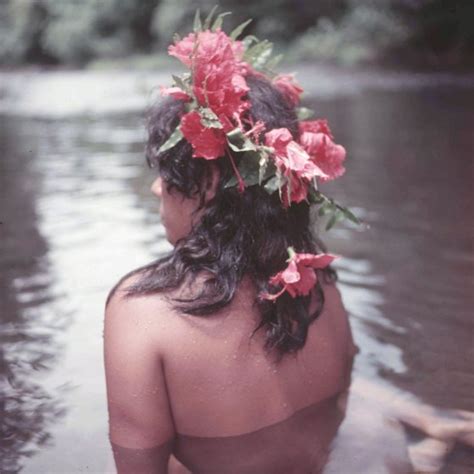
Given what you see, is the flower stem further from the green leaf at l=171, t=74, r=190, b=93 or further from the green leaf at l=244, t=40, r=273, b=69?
the green leaf at l=244, t=40, r=273, b=69

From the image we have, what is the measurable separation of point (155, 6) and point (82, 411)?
2999 cm

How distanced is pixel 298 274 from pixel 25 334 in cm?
161

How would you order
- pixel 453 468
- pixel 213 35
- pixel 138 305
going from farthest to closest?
pixel 453 468, pixel 213 35, pixel 138 305

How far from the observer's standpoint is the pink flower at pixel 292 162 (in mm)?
1761

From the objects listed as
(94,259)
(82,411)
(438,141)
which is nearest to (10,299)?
(94,259)

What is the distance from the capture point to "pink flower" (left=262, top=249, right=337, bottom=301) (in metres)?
1.75

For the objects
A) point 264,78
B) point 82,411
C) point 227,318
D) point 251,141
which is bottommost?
point 82,411

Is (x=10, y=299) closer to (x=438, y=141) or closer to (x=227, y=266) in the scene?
(x=227, y=266)

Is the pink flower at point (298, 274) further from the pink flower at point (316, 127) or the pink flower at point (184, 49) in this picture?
the pink flower at point (184, 49)

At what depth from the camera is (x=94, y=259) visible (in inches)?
155

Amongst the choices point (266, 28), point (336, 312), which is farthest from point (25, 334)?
point (266, 28)

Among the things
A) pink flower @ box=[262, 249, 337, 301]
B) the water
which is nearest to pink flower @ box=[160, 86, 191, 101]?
pink flower @ box=[262, 249, 337, 301]

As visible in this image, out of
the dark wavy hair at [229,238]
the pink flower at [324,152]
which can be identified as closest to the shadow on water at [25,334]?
the dark wavy hair at [229,238]

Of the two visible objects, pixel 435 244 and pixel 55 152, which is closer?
pixel 435 244
